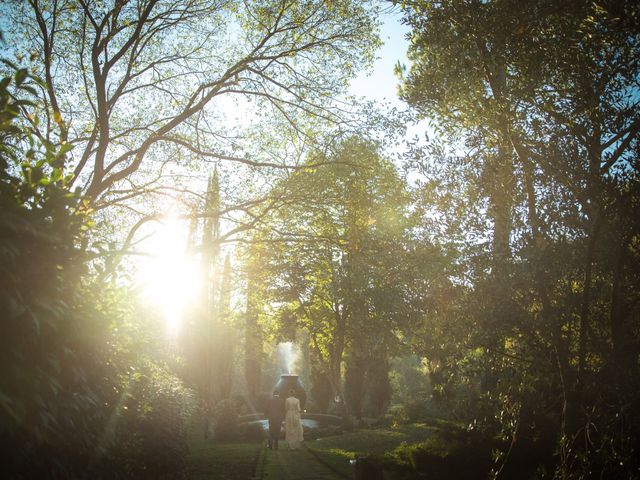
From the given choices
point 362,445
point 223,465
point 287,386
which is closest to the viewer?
point 223,465

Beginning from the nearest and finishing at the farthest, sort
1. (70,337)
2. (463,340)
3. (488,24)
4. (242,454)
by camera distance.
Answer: (70,337) → (488,24) → (463,340) → (242,454)

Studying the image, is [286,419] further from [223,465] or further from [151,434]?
[151,434]

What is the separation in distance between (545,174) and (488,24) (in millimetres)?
2262

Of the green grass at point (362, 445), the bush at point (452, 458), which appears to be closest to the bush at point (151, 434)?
the green grass at point (362, 445)

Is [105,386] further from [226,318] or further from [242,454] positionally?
[226,318]

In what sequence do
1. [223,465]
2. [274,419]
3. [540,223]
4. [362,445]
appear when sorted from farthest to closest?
[274,419] < [362,445] < [223,465] < [540,223]

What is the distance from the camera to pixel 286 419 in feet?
65.6

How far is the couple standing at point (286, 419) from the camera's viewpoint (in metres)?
19.4

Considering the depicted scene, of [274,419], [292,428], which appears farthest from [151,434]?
[292,428]

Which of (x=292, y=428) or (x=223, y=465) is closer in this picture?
(x=223, y=465)

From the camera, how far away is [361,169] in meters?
12.9

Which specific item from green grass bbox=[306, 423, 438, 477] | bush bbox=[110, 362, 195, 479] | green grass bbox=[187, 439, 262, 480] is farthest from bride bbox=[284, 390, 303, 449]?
bush bbox=[110, 362, 195, 479]

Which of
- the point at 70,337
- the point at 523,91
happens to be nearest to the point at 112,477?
the point at 70,337

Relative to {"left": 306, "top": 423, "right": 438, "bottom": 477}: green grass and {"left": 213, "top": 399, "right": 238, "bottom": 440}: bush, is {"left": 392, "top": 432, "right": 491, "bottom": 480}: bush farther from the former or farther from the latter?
{"left": 213, "top": 399, "right": 238, "bottom": 440}: bush
